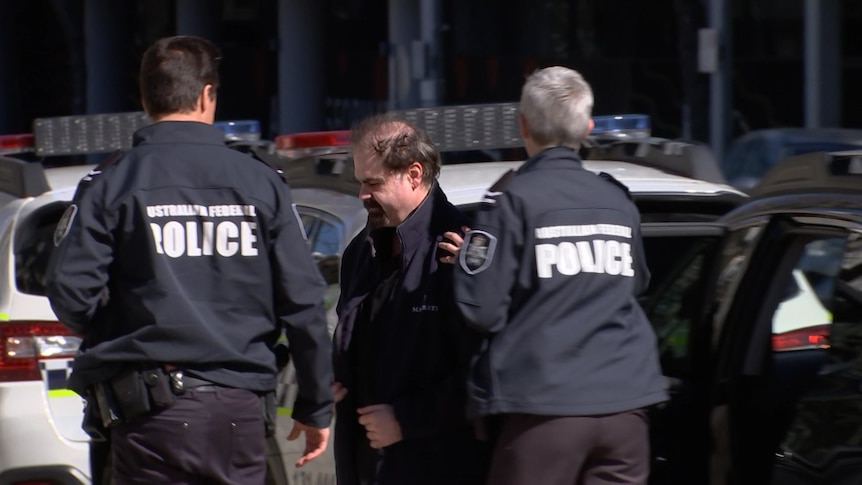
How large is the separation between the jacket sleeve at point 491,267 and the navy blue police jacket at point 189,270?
0.48 m

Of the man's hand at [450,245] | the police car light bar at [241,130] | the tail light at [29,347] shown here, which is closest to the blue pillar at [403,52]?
the police car light bar at [241,130]

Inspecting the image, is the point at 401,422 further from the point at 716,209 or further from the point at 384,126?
the point at 716,209

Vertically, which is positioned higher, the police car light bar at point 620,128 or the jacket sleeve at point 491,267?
the police car light bar at point 620,128

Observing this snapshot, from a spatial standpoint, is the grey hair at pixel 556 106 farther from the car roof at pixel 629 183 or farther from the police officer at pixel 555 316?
the car roof at pixel 629 183

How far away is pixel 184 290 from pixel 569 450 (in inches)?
36.9

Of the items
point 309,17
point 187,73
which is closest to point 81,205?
point 187,73

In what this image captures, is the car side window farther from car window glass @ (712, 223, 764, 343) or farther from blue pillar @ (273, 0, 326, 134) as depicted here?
blue pillar @ (273, 0, 326, 134)

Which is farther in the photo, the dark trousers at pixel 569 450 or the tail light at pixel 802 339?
the tail light at pixel 802 339

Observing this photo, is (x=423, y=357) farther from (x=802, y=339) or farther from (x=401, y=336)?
(x=802, y=339)

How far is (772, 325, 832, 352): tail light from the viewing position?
12.9ft

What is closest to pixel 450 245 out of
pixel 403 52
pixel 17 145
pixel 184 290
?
pixel 184 290

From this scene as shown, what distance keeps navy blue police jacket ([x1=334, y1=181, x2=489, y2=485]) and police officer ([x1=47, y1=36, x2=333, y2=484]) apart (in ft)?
0.55

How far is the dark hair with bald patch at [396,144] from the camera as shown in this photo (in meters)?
3.31

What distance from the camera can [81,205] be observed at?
336 cm
